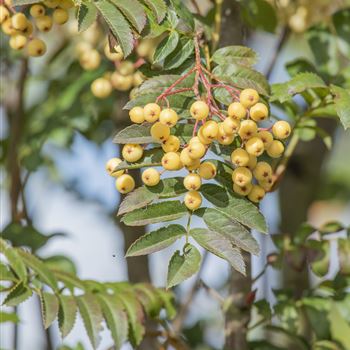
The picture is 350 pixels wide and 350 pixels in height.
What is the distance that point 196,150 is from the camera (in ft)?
2.69

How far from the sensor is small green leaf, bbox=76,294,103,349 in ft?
3.31

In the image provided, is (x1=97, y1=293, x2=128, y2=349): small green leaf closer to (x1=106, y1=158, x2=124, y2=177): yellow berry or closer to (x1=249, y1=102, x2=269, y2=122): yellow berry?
(x1=106, y1=158, x2=124, y2=177): yellow berry

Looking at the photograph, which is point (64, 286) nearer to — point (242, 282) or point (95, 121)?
point (242, 282)

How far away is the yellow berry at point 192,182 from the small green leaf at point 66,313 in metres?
0.25

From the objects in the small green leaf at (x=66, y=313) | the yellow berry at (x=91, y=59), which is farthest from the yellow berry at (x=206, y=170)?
the yellow berry at (x=91, y=59)

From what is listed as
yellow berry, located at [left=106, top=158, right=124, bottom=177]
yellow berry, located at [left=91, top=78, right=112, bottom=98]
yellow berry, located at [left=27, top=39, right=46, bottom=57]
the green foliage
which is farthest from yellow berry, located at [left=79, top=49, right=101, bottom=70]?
yellow berry, located at [left=106, top=158, right=124, bottom=177]

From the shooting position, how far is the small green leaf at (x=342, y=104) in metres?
0.90

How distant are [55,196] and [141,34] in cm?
108

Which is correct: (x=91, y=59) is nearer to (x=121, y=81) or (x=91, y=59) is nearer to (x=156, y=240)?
(x=121, y=81)

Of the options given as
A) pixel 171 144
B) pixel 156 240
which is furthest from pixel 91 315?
pixel 171 144

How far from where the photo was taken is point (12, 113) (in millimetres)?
1743

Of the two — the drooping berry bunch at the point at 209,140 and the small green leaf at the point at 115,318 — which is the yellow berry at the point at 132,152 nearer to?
the drooping berry bunch at the point at 209,140

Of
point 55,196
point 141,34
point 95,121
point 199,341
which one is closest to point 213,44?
point 141,34

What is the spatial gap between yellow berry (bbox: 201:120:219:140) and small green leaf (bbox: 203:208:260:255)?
10cm
